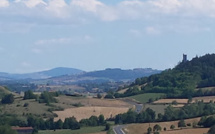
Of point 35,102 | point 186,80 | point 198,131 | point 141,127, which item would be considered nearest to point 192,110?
point 141,127

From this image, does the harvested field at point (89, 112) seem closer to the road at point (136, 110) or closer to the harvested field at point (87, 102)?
the road at point (136, 110)

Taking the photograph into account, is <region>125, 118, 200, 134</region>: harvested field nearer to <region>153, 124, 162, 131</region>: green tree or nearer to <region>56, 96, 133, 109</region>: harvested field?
<region>153, 124, 162, 131</region>: green tree

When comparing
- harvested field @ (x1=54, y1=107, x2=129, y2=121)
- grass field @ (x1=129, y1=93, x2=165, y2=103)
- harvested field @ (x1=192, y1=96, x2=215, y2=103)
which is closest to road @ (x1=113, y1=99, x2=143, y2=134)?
grass field @ (x1=129, y1=93, x2=165, y2=103)

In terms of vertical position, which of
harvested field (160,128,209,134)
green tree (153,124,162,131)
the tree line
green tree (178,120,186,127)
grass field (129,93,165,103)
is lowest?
harvested field (160,128,209,134)

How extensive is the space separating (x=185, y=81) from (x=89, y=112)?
4478 cm

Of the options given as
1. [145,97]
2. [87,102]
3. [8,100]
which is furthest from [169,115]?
[145,97]

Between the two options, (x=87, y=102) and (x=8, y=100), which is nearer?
(x=8, y=100)

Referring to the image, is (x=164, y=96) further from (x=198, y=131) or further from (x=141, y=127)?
(x=198, y=131)

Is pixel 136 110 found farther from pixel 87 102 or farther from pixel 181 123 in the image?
pixel 181 123

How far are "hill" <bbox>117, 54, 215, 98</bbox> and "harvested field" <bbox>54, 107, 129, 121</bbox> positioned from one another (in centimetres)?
2256

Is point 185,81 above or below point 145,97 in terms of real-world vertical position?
above

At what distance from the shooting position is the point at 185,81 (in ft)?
541

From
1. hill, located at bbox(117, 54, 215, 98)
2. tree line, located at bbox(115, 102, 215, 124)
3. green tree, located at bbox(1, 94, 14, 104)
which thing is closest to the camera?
tree line, located at bbox(115, 102, 215, 124)

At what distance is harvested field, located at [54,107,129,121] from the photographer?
123 metres
